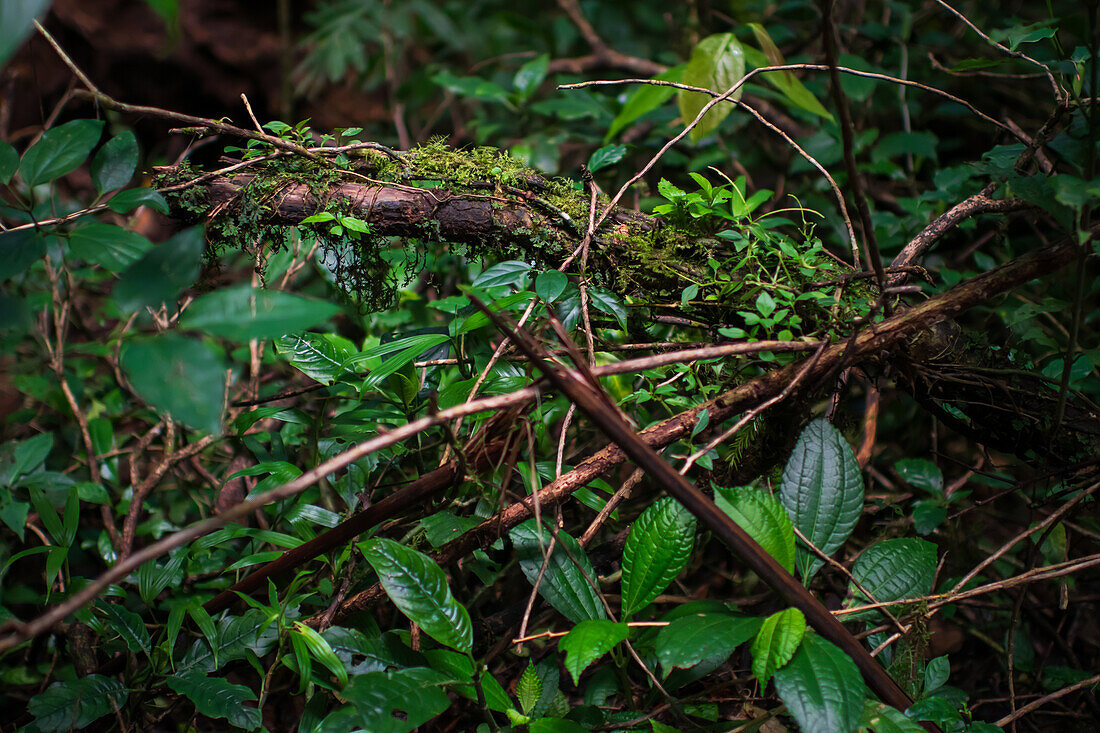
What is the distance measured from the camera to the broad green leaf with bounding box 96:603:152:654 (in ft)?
3.31

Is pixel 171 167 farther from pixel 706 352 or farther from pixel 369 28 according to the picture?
pixel 369 28

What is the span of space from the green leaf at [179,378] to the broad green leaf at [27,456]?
3.17 feet

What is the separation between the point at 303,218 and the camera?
1137 mm

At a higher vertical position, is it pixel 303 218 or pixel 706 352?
pixel 303 218

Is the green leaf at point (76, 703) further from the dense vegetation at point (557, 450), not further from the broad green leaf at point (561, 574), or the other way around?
the broad green leaf at point (561, 574)

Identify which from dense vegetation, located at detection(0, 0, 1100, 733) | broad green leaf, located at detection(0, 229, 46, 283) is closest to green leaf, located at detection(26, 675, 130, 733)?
dense vegetation, located at detection(0, 0, 1100, 733)

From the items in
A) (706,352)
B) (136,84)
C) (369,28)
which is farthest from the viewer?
(136,84)

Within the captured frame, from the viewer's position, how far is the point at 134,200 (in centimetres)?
92

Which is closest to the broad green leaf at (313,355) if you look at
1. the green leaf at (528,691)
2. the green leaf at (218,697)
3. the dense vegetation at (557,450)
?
the dense vegetation at (557,450)

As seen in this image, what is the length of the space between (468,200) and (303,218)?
0.30 metres

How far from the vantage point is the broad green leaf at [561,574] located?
910mm

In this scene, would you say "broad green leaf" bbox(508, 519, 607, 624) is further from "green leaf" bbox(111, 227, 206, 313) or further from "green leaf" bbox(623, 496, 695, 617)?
"green leaf" bbox(111, 227, 206, 313)

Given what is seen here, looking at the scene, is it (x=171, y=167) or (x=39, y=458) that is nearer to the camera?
(x=171, y=167)

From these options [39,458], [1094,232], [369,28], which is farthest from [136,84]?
[1094,232]
